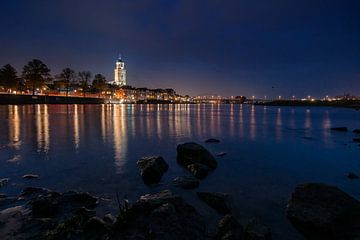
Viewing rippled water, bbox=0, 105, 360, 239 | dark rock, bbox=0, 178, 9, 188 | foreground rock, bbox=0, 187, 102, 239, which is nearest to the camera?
foreground rock, bbox=0, 187, 102, 239

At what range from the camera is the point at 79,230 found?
4.94 m

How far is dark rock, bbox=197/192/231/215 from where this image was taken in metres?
6.92

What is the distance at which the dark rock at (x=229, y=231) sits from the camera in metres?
5.02

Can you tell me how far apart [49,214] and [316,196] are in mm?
7673

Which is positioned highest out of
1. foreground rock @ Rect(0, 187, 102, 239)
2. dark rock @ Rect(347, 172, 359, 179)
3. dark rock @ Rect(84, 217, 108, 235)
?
dark rock @ Rect(84, 217, 108, 235)

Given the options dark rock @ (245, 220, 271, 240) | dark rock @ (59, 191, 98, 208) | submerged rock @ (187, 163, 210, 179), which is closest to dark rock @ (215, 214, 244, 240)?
dark rock @ (245, 220, 271, 240)

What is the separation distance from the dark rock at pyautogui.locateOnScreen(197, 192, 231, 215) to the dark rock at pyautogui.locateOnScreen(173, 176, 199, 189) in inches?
42.2

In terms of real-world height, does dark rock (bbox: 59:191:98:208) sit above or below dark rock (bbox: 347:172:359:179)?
above

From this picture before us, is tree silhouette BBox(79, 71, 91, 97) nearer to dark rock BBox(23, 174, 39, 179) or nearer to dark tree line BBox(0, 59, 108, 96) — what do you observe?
dark tree line BBox(0, 59, 108, 96)

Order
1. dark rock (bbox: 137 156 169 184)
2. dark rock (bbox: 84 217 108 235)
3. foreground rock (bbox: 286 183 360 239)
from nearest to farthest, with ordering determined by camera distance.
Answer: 1. dark rock (bbox: 84 217 108 235)
2. foreground rock (bbox: 286 183 360 239)
3. dark rock (bbox: 137 156 169 184)

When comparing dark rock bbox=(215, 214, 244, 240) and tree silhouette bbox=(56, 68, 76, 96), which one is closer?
dark rock bbox=(215, 214, 244, 240)

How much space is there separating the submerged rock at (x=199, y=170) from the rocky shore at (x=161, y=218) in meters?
1.86

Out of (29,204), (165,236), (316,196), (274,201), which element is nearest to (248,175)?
(274,201)

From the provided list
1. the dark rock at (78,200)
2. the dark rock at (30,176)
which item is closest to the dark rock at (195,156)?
the dark rock at (78,200)
